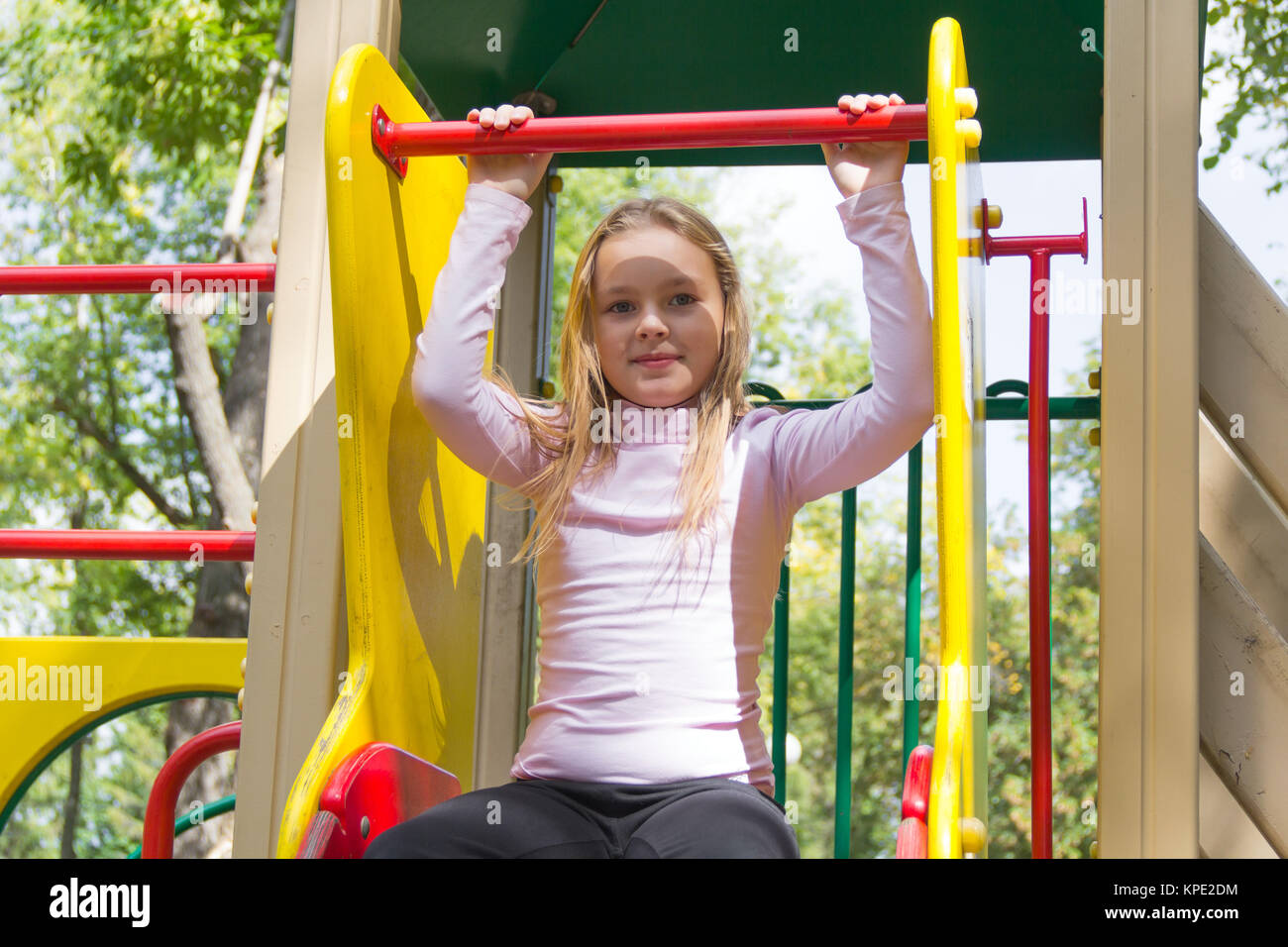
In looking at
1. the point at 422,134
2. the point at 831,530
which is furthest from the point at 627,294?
the point at 831,530

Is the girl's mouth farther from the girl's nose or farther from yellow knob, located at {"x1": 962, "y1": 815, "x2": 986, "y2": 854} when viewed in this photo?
yellow knob, located at {"x1": 962, "y1": 815, "x2": 986, "y2": 854}

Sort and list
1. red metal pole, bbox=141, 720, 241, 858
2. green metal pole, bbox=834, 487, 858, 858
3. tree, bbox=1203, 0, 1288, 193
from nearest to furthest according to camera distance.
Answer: red metal pole, bbox=141, 720, 241, 858 < green metal pole, bbox=834, 487, 858, 858 < tree, bbox=1203, 0, 1288, 193

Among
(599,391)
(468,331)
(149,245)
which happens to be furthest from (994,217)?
(149,245)

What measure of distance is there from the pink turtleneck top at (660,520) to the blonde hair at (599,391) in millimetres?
28

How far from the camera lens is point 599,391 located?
7.11ft

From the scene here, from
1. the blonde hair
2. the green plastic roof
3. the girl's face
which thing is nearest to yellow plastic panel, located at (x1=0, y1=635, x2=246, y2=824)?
the blonde hair

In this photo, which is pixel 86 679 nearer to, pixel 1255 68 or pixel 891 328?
pixel 891 328

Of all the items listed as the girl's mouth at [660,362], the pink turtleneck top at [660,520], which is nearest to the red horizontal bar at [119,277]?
the pink turtleneck top at [660,520]

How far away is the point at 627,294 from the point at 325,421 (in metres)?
0.56

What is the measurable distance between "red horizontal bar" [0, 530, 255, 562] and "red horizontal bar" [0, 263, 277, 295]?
47cm

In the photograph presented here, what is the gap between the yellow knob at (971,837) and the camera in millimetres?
1550

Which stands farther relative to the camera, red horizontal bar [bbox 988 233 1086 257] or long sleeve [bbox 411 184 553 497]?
red horizontal bar [bbox 988 233 1086 257]

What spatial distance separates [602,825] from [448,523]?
0.79m

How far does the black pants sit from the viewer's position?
160 centimetres
